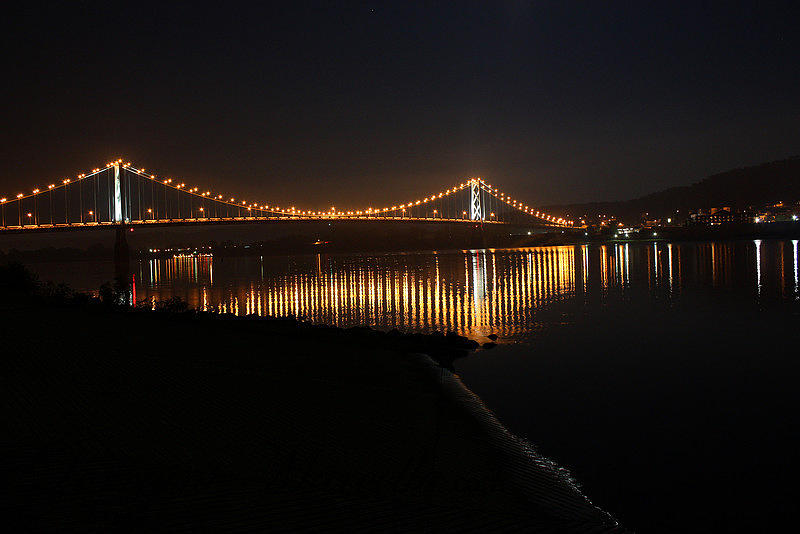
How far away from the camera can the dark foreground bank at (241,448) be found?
3787 millimetres

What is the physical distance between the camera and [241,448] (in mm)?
4945

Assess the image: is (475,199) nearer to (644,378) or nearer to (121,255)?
(121,255)

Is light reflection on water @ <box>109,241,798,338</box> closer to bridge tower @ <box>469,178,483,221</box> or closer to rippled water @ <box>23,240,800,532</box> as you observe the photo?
rippled water @ <box>23,240,800,532</box>

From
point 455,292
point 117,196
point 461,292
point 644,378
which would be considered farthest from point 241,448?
point 117,196

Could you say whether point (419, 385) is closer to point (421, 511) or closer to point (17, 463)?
point (421, 511)

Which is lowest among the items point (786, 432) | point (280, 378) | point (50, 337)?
point (786, 432)

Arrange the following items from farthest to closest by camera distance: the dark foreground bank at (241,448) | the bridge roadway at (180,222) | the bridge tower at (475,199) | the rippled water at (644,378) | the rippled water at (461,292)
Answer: the bridge tower at (475,199), the bridge roadway at (180,222), the rippled water at (461,292), the rippled water at (644,378), the dark foreground bank at (241,448)

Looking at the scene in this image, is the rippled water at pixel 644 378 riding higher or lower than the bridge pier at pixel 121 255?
lower

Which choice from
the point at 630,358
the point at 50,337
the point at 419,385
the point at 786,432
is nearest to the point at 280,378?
the point at 419,385

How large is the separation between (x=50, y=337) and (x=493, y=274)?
30806mm

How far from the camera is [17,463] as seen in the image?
3.88 meters

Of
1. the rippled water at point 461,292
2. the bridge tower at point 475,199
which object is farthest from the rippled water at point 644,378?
the bridge tower at point 475,199

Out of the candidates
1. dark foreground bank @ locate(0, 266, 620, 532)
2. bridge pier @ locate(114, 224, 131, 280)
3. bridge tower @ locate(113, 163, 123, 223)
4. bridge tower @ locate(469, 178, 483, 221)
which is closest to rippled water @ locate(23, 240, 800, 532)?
dark foreground bank @ locate(0, 266, 620, 532)

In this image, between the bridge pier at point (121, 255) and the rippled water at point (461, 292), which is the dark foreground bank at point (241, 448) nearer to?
the rippled water at point (461, 292)
